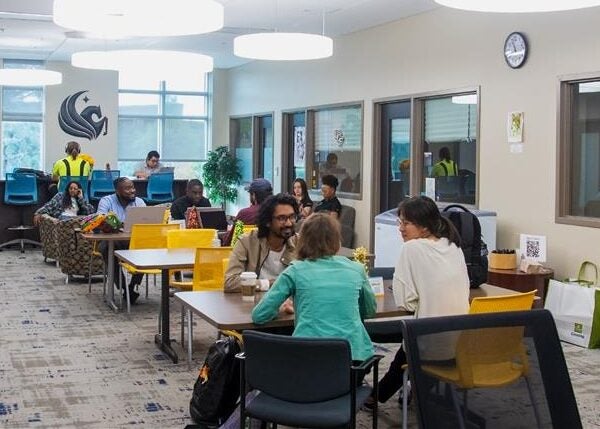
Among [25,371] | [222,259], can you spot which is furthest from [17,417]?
[222,259]

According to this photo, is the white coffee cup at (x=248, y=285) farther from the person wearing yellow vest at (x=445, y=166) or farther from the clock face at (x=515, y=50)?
the person wearing yellow vest at (x=445, y=166)

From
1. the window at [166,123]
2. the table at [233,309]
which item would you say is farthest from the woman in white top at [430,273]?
the window at [166,123]

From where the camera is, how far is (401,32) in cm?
984

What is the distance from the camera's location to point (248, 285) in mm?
4270

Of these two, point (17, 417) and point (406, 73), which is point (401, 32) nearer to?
point (406, 73)

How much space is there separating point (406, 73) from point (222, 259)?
4.81m

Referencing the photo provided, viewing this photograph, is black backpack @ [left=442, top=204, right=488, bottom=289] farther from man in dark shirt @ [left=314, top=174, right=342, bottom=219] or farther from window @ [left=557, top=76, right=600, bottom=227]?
man in dark shirt @ [left=314, top=174, right=342, bottom=219]

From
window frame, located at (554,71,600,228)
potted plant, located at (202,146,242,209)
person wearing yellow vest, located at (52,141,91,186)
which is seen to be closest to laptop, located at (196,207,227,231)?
window frame, located at (554,71,600,228)

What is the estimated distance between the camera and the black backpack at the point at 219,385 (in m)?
3.94

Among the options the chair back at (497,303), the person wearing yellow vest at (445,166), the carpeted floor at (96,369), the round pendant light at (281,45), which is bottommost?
the carpeted floor at (96,369)

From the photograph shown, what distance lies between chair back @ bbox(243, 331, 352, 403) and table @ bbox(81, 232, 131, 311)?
14.6ft

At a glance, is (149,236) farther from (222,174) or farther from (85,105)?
(85,105)

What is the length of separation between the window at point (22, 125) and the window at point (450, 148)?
8.54 m

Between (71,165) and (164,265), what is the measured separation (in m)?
7.21
